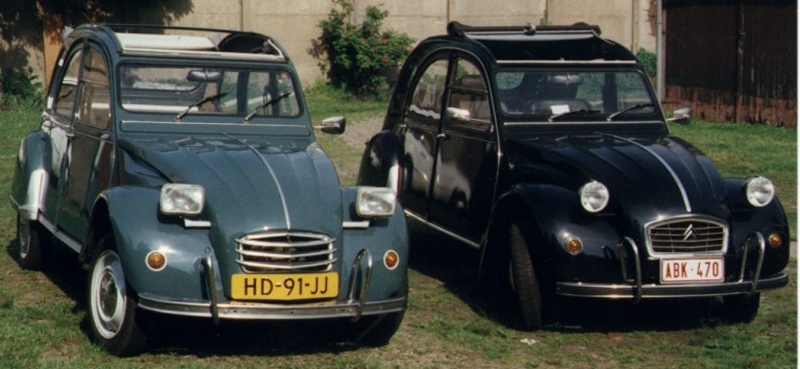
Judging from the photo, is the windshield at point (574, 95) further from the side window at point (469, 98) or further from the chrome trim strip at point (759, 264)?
the chrome trim strip at point (759, 264)

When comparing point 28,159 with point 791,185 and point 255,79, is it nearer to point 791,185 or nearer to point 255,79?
point 255,79

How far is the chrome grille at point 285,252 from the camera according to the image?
256 inches

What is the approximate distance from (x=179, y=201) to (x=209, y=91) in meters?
1.83

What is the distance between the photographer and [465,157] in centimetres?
881

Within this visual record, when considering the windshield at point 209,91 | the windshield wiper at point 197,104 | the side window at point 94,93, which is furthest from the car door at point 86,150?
the windshield wiper at point 197,104

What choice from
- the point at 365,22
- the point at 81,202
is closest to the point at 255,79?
the point at 81,202

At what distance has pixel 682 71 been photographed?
20.7 m

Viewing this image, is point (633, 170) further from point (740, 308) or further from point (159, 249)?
point (159, 249)

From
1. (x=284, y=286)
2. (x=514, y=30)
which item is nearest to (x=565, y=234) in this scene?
(x=284, y=286)

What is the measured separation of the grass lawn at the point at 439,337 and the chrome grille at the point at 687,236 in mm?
509

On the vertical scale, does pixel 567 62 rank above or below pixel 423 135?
above

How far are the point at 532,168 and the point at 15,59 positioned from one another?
1476 cm

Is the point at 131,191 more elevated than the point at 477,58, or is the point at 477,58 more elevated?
the point at 477,58

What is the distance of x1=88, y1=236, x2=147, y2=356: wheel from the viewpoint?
6609 mm
